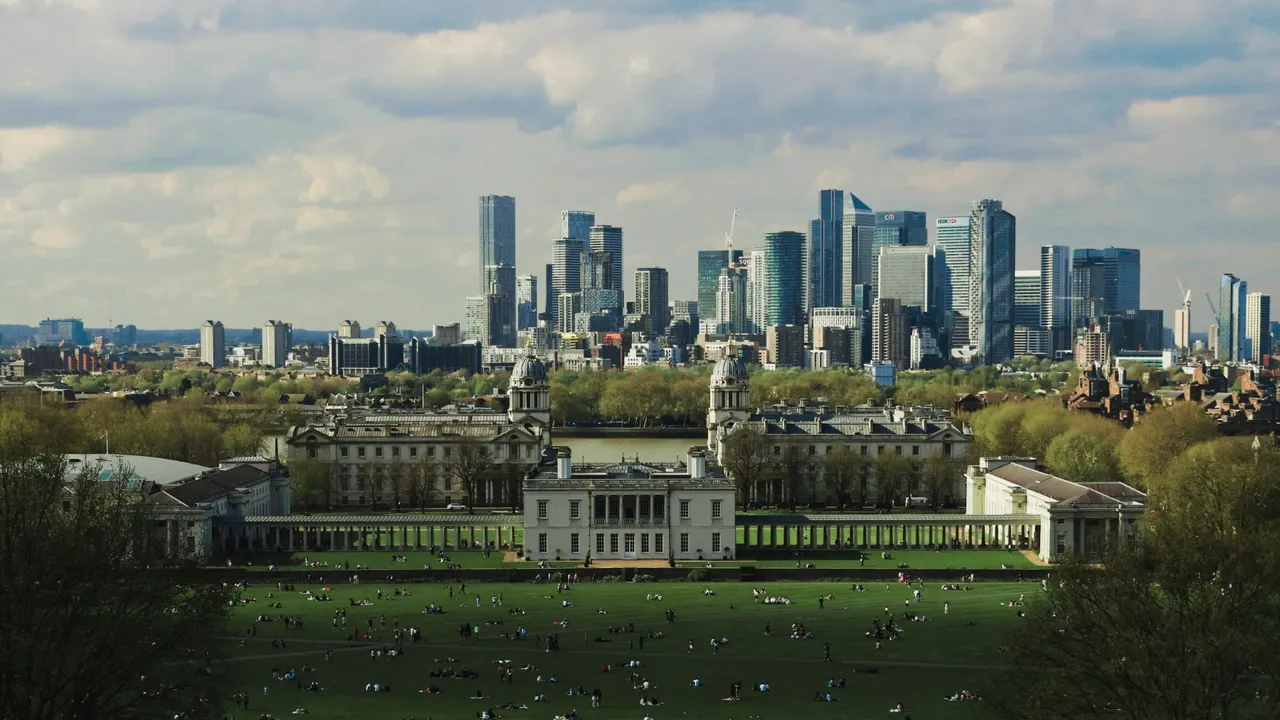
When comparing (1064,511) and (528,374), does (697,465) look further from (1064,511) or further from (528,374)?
(528,374)

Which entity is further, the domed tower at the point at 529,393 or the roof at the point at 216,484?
the domed tower at the point at 529,393

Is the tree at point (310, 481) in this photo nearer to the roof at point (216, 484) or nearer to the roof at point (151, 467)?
the roof at point (216, 484)

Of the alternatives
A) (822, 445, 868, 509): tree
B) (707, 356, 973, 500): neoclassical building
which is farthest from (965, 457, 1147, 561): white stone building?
(707, 356, 973, 500): neoclassical building

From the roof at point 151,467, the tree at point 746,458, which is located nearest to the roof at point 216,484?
the roof at point 151,467

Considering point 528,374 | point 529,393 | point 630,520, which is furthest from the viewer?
point 528,374

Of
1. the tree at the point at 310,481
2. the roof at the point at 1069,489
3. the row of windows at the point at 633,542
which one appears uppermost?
the roof at the point at 1069,489

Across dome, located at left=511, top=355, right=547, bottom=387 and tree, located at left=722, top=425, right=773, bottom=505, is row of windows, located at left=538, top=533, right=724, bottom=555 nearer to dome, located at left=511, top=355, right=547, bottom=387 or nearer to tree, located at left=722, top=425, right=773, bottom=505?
tree, located at left=722, top=425, right=773, bottom=505

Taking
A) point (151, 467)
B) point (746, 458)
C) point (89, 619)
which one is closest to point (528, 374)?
point (746, 458)
